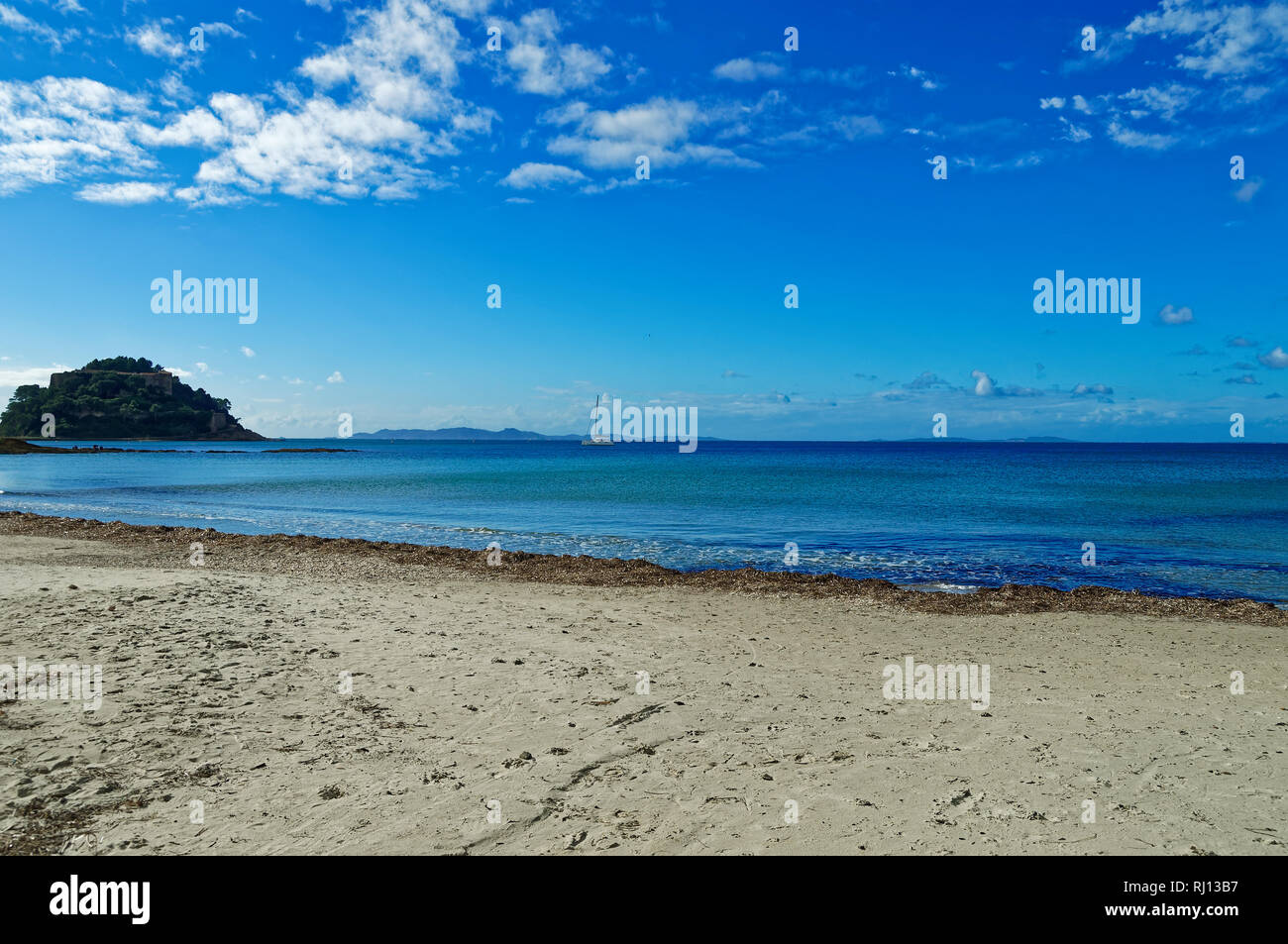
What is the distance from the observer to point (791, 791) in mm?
5738

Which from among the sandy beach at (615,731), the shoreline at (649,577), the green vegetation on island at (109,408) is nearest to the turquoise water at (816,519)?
the shoreline at (649,577)

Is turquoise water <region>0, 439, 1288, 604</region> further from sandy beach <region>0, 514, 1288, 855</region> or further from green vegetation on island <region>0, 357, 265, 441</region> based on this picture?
green vegetation on island <region>0, 357, 265, 441</region>

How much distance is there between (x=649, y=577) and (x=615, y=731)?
10.5m

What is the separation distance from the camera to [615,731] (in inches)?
277

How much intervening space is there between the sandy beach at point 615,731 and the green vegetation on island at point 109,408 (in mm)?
172203

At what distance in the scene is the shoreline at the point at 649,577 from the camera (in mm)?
14398

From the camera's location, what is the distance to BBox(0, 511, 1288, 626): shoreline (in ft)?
47.2

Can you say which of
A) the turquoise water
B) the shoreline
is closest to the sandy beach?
the shoreline

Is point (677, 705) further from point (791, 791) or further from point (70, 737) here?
point (70, 737)

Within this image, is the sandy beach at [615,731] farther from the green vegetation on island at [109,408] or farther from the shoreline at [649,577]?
the green vegetation on island at [109,408]

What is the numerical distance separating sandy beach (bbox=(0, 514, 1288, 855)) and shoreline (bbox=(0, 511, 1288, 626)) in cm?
91

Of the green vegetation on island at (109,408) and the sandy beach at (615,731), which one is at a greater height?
the green vegetation on island at (109,408)
